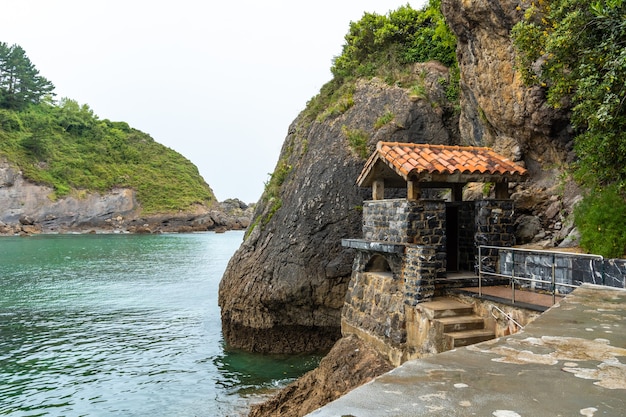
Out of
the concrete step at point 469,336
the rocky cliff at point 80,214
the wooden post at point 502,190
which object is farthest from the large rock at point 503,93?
the rocky cliff at point 80,214

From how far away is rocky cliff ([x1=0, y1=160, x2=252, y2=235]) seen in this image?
73.4m

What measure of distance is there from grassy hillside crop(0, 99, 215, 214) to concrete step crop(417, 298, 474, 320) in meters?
81.4

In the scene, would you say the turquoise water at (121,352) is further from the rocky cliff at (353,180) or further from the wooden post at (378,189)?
the wooden post at (378,189)

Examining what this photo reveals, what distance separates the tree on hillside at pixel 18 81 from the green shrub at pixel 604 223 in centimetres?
10324

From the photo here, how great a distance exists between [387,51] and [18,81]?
3796 inches

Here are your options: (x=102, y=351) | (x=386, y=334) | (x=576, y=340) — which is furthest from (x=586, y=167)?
(x=102, y=351)

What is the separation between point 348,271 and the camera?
1769cm

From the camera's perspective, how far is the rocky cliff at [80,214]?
73438mm

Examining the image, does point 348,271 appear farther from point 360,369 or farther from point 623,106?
point 623,106

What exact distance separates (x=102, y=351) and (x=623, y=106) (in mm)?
19080

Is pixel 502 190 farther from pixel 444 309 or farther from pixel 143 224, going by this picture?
pixel 143 224

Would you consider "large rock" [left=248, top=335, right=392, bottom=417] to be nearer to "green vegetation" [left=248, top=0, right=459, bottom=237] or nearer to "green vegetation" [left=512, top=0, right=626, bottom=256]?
"green vegetation" [left=512, top=0, right=626, bottom=256]

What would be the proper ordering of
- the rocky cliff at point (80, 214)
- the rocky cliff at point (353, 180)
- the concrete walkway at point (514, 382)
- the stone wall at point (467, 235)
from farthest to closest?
the rocky cliff at point (80, 214) < the rocky cliff at point (353, 180) < the stone wall at point (467, 235) < the concrete walkway at point (514, 382)

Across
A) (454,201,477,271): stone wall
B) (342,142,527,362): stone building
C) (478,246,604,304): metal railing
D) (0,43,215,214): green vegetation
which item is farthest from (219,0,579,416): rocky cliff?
(0,43,215,214): green vegetation
